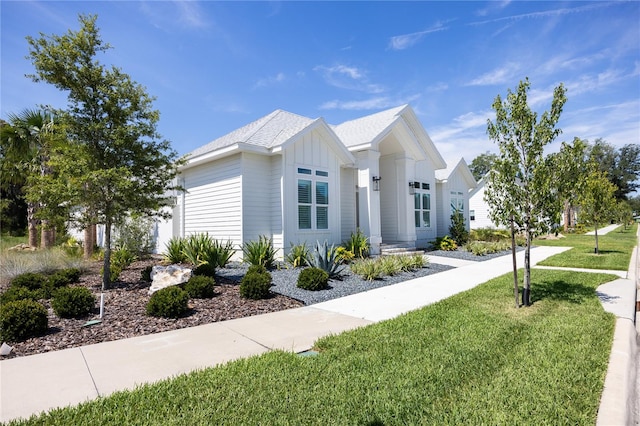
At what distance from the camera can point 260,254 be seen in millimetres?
10266

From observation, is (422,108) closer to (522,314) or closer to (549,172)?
(549,172)

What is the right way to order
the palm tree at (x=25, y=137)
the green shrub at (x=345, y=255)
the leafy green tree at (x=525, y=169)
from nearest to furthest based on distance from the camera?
the leafy green tree at (x=525, y=169), the green shrub at (x=345, y=255), the palm tree at (x=25, y=137)

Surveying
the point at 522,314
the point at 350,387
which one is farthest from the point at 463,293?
the point at 350,387

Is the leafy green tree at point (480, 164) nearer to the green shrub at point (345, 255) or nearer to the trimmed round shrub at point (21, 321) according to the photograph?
the green shrub at point (345, 255)

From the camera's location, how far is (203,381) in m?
3.31

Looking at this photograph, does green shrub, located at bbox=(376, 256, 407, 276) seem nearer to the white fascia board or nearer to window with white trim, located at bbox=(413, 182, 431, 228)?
the white fascia board

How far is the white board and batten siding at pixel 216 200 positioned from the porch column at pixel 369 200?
5074mm

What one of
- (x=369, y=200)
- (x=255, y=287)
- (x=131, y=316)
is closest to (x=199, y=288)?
(x=255, y=287)

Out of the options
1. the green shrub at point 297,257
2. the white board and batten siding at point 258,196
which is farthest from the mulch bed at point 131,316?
the white board and batten siding at point 258,196

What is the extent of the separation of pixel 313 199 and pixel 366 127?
5034 mm

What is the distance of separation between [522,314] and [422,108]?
43.5 feet

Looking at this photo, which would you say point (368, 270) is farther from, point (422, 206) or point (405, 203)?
point (422, 206)

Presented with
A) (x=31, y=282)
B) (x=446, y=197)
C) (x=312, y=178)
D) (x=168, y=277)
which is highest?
(x=312, y=178)

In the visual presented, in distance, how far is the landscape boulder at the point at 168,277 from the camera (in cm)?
715
